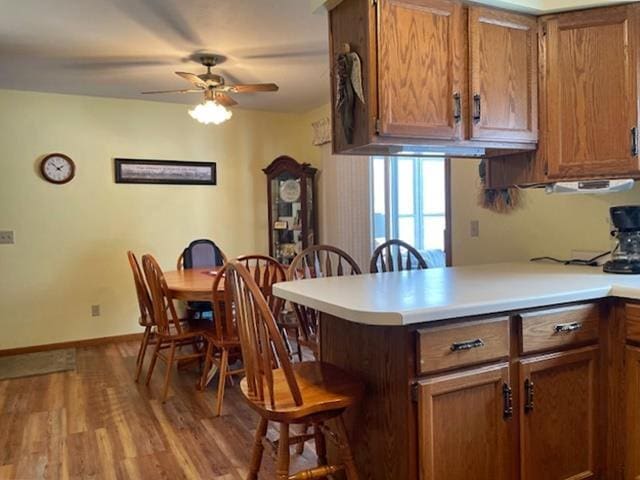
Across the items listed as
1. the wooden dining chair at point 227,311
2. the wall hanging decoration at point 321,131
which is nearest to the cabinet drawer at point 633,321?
the wooden dining chair at point 227,311

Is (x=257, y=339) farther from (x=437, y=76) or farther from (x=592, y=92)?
(x=592, y=92)

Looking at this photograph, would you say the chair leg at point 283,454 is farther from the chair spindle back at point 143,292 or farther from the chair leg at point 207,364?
the chair spindle back at point 143,292

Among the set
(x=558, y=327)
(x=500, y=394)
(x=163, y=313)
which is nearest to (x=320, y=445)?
(x=500, y=394)

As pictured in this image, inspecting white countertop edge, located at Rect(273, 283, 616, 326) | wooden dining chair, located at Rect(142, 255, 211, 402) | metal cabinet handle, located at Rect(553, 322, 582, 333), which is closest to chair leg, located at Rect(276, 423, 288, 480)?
white countertop edge, located at Rect(273, 283, 616, 326)

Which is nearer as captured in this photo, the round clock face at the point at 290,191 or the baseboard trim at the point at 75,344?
the baseboard trim at the point at 75,344

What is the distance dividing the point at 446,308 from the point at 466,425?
419mm

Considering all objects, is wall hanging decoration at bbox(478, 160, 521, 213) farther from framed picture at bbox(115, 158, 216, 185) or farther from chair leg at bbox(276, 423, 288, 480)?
framed picture at bbox(115, 158, 216, 185)

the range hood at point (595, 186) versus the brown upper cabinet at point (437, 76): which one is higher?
the brown upper cabinet at point (437, 76)

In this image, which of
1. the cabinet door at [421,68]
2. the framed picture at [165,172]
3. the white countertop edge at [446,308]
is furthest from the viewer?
the framed picture at [165,172]

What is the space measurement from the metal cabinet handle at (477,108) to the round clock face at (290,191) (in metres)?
3.32

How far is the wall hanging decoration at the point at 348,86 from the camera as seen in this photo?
6.47 feet

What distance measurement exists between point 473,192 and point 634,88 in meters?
1.23

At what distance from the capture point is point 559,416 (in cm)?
185

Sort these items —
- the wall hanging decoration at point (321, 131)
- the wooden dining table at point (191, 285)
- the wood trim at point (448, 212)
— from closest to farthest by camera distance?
1. the wooden dining table at point (191, 285)
2. the wood trim at point (448, 212)
3. the wall hanging decoration at point (321, 131)
